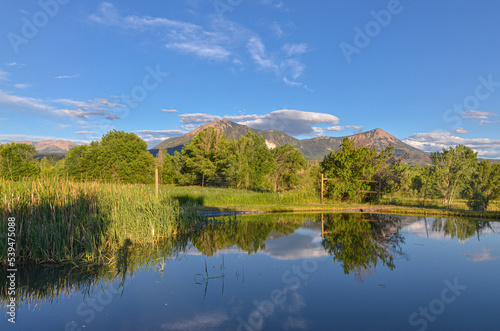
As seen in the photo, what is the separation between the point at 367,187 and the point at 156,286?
19050 millimetres

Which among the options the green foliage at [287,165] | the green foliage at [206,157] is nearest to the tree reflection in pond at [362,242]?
the green foliage at [206,157]

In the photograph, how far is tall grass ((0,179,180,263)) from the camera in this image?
24.0 feet

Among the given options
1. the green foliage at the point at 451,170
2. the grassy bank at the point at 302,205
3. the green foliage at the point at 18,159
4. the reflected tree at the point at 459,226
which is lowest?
the reflected tree at the point at 459,226

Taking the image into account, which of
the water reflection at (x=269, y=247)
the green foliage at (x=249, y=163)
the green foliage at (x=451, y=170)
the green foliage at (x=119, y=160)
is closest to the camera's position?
the water reflection at (x=269, y=247)

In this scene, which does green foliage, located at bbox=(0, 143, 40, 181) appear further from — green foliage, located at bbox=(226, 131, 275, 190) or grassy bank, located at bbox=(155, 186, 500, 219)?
grassy bank, located at bbox=(155, 186, 500, 219)

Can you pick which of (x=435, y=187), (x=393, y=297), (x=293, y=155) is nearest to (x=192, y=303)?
(x=393, y=297)

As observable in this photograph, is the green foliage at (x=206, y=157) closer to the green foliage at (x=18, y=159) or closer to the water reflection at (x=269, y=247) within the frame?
the green foliage at (x=18, y=159)

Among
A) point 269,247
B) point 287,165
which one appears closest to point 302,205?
point 269,247

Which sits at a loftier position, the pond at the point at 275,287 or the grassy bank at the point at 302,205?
the grassy bank at the point at 302,205

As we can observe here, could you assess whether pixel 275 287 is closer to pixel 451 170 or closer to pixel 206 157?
pixel 451 170

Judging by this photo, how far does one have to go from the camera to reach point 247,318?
181 inches

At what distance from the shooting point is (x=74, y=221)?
7887 millimetres

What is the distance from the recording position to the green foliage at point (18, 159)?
4842 cm

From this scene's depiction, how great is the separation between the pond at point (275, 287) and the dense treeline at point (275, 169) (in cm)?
1208
